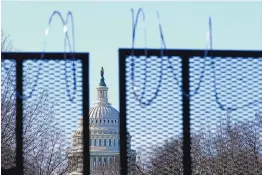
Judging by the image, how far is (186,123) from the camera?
3990 mm

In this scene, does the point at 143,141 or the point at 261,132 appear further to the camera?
the point at 261,132

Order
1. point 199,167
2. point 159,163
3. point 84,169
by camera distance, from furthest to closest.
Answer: point 199,167 → point 159,163 → point 84,169

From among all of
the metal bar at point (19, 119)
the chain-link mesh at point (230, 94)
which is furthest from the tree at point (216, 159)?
the metal bar at point (19, 119)

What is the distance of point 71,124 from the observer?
13.2ft

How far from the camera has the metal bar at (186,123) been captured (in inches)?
156

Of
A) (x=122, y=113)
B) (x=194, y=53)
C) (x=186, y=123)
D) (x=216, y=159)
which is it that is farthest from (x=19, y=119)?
(x=216, y=159)

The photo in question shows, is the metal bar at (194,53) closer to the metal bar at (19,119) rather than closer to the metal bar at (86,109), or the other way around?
the metal bar at (86,109)

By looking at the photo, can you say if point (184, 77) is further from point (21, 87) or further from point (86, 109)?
point (21, 87)

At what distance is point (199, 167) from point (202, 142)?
709 millimetres

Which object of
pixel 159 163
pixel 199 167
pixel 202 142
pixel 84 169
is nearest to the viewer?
pixel 84 169

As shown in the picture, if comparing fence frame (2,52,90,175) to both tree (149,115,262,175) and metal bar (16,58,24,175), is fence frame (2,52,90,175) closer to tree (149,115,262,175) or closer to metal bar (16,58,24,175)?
metal bar (16,58,24,175)

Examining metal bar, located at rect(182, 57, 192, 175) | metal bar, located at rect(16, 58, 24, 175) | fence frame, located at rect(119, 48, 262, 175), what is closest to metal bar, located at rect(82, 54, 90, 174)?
fence frame, located at rect(119, 48, 262, 175)

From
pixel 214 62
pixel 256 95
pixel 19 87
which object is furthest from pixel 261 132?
pixel 19 87

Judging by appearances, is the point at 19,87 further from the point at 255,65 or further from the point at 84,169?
the point at 255,65
